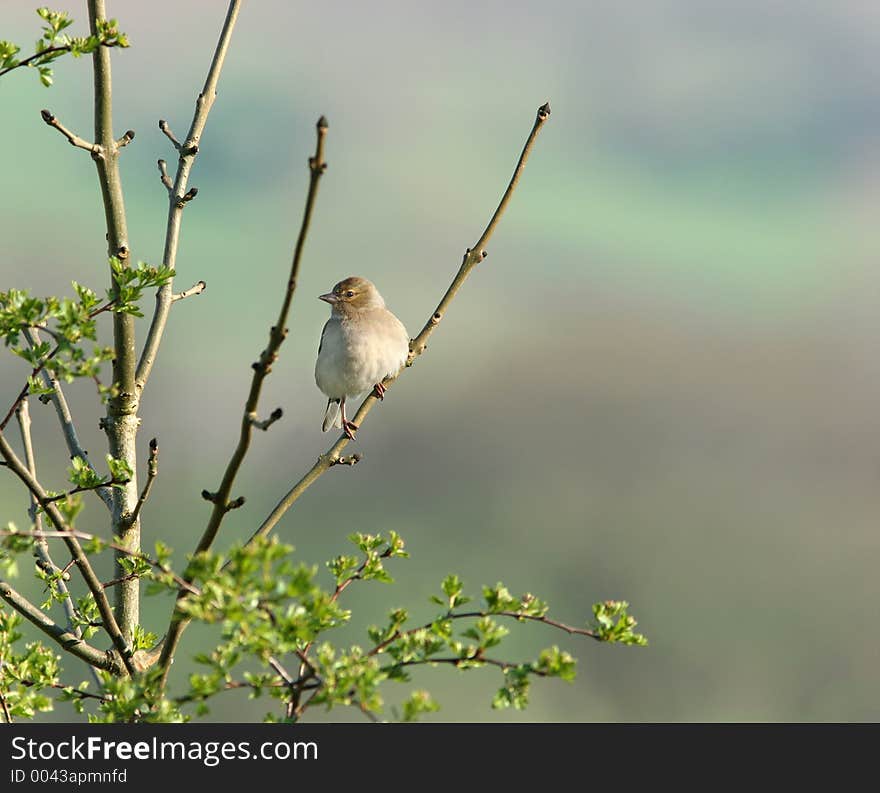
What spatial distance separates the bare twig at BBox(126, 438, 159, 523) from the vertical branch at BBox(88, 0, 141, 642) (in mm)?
84

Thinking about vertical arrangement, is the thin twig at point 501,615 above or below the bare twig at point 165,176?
below

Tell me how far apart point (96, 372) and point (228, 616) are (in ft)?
4.74

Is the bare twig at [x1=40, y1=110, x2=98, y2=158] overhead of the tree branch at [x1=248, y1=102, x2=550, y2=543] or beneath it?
overhead

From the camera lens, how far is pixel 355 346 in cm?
937

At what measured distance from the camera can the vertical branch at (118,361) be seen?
5.79m

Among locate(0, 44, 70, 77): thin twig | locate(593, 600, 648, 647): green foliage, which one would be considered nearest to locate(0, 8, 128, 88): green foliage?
locate(0, 44, 70, 77): thin twig

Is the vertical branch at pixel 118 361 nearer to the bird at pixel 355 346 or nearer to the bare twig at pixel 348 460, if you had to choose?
the bare twig at pixel 348 460

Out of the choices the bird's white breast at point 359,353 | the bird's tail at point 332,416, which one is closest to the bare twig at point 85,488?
the bird's white breast at point 359,353

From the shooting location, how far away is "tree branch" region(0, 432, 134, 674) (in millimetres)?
4660

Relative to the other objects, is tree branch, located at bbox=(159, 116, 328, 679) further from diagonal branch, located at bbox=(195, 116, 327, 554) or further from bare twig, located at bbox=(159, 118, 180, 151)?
bare twig, located at bbox=(159, 118, 180, 151)

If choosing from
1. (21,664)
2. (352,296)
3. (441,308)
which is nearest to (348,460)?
(441,308)
